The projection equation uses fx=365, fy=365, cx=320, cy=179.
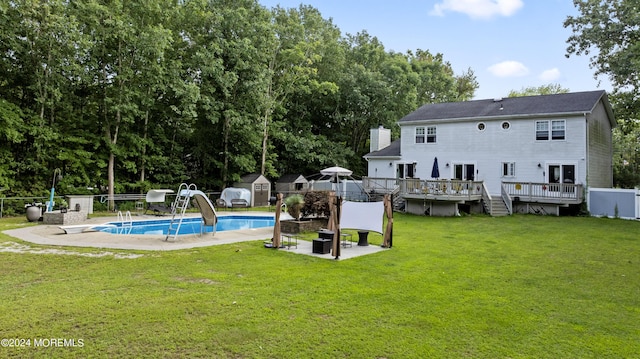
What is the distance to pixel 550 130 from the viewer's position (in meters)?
20.0

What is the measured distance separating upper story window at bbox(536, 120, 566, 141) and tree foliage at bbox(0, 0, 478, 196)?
501 inches

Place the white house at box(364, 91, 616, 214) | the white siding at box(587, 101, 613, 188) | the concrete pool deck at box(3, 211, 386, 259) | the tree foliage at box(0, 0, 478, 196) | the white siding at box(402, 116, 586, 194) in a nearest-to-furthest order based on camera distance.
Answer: the concrete pool deck at box(3, 211, 386, 259) → the tree foliage at box(0, 0, 478, 196) → the white house at box(364, 91, 616, 214) → the white siding at box(402, 116, 586, 194) → the white siding at box(587, 101, 613, 188)

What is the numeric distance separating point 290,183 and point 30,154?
47.5 feet

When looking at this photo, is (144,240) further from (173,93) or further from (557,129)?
(557,129)

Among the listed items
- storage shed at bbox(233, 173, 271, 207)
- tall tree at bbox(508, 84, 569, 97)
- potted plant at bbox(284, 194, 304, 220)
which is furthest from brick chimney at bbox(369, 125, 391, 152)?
tall tree at bbox(508, 84, 569, 97)

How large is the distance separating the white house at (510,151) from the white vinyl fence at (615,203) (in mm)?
700

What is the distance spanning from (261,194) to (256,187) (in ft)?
2.06

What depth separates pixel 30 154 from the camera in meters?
17.1

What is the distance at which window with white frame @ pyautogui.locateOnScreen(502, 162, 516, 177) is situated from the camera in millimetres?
21109

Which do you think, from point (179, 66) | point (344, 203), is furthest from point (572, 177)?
point (179, 66)

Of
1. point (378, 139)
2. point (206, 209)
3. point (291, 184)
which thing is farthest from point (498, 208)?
point (206, 209)

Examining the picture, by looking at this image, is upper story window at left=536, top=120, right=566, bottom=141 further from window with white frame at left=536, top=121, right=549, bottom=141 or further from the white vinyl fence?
the white vinyl fence

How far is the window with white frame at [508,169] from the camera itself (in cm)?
2111

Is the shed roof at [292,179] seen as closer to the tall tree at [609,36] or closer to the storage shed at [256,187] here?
the storage shed at [256,187]
